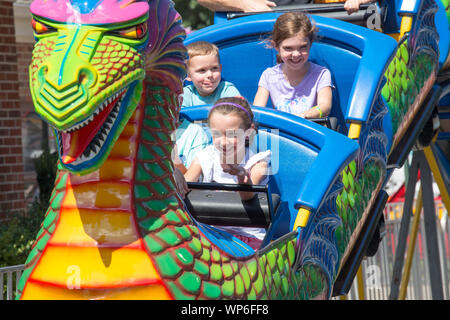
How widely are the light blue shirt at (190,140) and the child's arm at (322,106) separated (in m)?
0.48

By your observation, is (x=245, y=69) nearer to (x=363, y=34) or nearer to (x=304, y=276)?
(x=363, y=34)

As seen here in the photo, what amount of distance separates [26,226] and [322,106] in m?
2.85

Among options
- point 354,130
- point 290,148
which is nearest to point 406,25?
point 354,130

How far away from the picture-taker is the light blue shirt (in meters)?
2.71

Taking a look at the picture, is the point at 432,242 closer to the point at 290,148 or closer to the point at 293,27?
the point at 293,27

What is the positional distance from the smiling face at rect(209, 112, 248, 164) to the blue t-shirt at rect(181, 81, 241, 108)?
97 centimetres

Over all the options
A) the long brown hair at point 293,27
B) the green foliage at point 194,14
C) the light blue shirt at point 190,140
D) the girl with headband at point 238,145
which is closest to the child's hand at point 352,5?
the long brown hair at point 293,27

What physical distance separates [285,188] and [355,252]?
48cm

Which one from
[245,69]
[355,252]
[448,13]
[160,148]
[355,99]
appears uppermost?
[448,13]

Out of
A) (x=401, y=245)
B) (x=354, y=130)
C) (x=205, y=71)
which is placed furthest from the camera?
(x=401, y=245)

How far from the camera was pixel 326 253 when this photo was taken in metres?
2.27

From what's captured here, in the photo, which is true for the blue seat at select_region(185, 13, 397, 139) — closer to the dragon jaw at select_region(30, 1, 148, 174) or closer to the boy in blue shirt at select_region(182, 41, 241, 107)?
the boy in blue shirt at select_region(182, 41, 241, 107)

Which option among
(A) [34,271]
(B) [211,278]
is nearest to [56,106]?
(A) [34,271]

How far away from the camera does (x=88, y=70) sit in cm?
134
